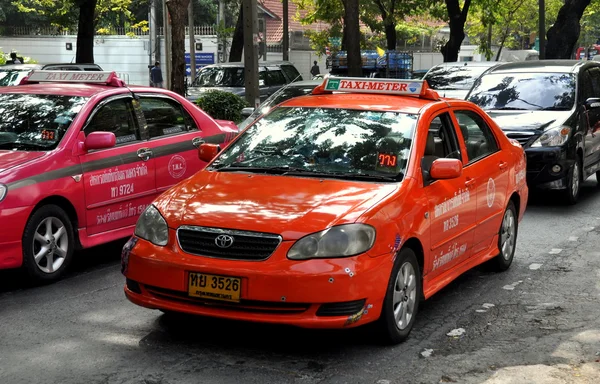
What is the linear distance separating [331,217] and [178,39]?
12.6 m

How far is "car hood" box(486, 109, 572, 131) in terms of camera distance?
12.3m

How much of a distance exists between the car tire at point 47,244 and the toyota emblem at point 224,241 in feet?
8.03

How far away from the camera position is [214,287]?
5.66m

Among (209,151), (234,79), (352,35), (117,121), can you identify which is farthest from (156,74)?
(209,151)

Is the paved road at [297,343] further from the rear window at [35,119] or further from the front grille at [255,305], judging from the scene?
the rear window at [35,119]

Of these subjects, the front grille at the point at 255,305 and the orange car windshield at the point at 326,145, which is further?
the orange car windshield at the point at 326,145

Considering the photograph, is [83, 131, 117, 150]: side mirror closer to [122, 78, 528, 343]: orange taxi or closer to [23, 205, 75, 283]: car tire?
[23, 205, 75, 283]: car tire

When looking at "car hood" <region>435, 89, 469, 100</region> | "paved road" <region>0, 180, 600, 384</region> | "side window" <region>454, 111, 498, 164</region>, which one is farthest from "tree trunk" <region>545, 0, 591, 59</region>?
"paved road" <region>0, 180, 600, 384</region>

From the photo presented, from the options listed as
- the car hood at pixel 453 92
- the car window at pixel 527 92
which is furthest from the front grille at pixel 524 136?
the car hood at pixel 453 92

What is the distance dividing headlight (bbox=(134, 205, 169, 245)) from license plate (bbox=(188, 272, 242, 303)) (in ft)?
1.24

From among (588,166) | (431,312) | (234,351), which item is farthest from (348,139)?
(588,166)

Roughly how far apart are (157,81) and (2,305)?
110 feet

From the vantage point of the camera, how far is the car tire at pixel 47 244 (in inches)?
299

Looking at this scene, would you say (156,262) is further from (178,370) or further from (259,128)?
(259,128)
